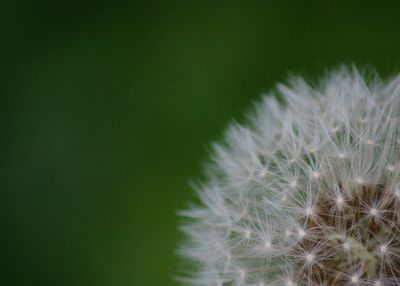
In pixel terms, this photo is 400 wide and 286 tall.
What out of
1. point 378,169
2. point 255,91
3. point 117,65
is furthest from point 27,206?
point 378,169

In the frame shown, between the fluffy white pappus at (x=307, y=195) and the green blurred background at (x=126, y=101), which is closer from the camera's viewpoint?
the fluffy white pappus at (x=307, y=195)

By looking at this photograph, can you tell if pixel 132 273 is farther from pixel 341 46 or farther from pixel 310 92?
pixel 341 46

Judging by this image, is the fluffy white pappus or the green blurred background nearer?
the fluffy white pappus

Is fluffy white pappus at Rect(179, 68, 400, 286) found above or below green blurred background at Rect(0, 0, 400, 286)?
below

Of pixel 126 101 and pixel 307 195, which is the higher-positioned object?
pixel 126 101
